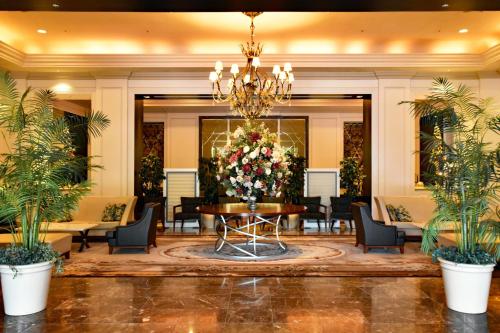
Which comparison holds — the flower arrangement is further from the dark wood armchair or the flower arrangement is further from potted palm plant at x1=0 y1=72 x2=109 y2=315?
the dark wood armchair

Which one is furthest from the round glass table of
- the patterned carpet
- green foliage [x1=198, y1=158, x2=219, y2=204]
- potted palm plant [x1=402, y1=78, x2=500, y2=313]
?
green foliage [x1=198, y1=158, x2=219, y2=204]

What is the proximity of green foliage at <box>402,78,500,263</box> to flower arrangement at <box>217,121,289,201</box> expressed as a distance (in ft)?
9.41

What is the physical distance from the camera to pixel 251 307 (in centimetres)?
459

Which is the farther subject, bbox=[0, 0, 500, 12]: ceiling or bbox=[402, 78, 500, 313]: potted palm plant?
bbox=[0, 0, 500, 12]: ceiling

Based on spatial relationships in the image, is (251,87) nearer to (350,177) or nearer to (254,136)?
(254,136)

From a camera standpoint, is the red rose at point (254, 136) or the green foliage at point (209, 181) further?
the green foliage at point (209, 181)

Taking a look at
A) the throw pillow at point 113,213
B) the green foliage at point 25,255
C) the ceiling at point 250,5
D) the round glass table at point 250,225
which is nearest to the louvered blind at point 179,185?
the throw pillow at point 113,213

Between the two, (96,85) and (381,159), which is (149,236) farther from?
(381,159)

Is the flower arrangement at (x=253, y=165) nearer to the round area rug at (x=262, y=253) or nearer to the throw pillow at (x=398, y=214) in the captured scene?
the round area rug at (x=262, y=253)

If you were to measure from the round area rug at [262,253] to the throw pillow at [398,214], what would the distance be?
1.73 metres

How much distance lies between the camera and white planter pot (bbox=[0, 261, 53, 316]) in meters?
4.26

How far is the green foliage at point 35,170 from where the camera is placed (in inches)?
174

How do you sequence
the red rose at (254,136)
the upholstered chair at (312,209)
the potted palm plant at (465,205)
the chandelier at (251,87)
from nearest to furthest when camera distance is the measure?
1. the potted palm plant at (465,205)
2. the red rose at (254,136)
3. the chandelier at (251,87)
4. the upholstered chair at (312,209)

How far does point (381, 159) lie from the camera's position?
1034 centimetres
